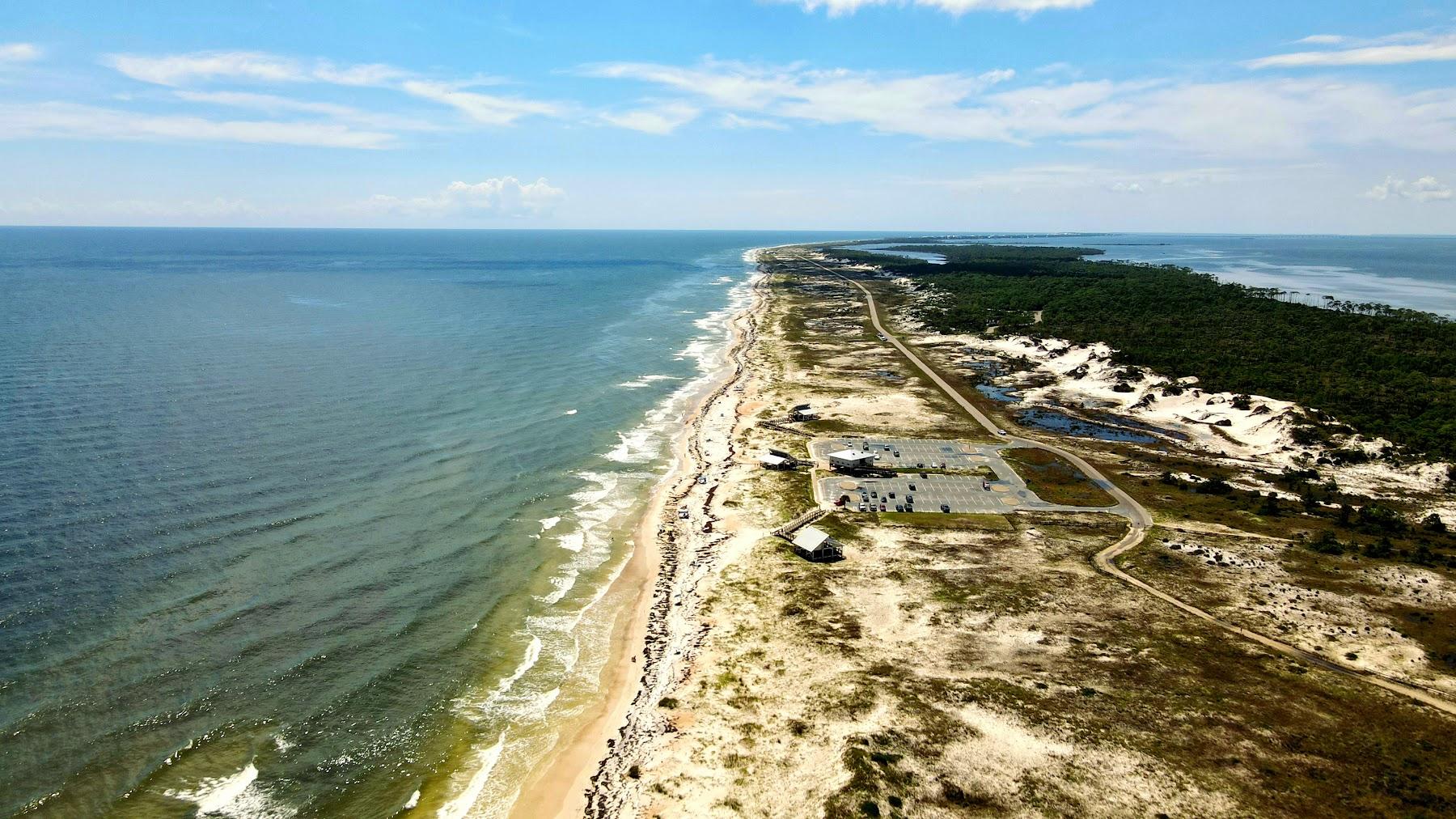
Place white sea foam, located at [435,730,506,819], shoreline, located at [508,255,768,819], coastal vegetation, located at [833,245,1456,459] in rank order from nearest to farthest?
1. white sea foam, located at [435,730,506,819]
2. shoreline, located at [508,255,768,819]
3. coastal vegetation, located at [833,245,1456,459]

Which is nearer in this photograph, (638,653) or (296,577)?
(638,653)

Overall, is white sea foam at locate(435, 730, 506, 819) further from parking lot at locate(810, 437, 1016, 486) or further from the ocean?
parking lot at locate(810, 437, 1016, 486)

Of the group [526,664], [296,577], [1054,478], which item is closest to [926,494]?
[1054,478]

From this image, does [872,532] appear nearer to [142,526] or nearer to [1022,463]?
[1022,463]

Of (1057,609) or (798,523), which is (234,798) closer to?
(798,523)

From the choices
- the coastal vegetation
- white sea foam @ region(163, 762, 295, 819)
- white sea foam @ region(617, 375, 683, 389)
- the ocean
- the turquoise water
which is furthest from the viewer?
white sea foam @ region(617, 375, 683, 389)

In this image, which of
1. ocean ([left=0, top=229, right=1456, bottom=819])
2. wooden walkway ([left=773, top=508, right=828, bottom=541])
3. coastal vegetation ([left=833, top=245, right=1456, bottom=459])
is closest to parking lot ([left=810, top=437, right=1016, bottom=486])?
wooden walkway ([left=773, top=508, right=828, bottom=541])

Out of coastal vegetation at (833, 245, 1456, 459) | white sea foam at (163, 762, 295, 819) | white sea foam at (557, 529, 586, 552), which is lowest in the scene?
white sea foam at (163, 762, 295, 819)

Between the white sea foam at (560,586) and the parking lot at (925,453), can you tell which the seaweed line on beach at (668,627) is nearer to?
the white sea foam at (560,586)
